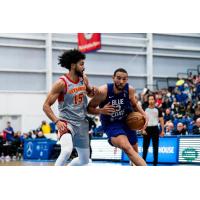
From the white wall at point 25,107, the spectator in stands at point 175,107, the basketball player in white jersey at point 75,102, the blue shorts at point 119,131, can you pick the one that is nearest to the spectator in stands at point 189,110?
the spectator in stands at point 175,107

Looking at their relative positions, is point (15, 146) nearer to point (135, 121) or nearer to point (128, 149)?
point (135, 121)

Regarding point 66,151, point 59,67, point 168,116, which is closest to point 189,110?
point 168,116

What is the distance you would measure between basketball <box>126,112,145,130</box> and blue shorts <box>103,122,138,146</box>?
74mm

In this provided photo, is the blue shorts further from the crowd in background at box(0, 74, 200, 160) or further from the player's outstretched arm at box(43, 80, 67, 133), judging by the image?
the crowd in background at box(0, 74, 200, 160)

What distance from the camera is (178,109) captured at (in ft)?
64.6

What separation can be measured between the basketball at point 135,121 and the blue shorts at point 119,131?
74 mm

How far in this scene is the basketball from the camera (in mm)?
7387

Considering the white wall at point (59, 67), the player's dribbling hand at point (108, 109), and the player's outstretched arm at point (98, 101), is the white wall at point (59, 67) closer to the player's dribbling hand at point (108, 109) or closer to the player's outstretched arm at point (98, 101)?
the player's outstretched arm at point (98, 101)

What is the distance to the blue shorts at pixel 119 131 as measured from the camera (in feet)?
23.4

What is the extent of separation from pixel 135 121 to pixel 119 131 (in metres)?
0.38

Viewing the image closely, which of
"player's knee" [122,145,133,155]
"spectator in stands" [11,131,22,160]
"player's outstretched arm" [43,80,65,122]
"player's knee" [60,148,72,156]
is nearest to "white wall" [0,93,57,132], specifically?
"spectator in stands" [11,131,22,160]
